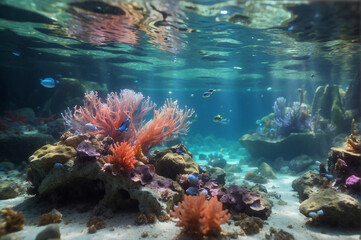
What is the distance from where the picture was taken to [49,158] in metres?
5.06

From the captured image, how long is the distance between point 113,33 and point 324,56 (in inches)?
721

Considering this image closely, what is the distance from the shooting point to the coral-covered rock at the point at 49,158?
16.6ft

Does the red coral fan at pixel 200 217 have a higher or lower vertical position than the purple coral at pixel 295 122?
higher

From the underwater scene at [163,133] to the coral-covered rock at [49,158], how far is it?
0.10 ft

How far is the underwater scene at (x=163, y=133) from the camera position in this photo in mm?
4578

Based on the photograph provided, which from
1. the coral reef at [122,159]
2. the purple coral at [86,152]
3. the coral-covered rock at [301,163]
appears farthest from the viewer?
the coral-covered rock at [301,163]

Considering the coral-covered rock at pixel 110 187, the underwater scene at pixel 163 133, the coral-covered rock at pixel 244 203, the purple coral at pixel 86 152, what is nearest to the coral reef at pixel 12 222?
the underwater scene at pixel 163 133

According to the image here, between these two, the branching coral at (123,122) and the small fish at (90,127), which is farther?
the branching coral at (123,122)

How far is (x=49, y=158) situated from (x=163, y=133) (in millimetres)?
3185

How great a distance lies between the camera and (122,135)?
247 inches

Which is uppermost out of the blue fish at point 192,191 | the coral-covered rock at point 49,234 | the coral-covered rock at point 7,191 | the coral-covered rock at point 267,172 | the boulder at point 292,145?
the coral-covered rock at point 49,234

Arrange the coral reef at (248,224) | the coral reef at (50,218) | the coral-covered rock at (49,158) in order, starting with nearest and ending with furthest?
the coral reef at (50,218)
the coral reef at (248,224)
the coral-covered rock at (49,158)

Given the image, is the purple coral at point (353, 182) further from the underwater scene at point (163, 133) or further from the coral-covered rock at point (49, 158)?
the coral-covered rock at point (49, 158)

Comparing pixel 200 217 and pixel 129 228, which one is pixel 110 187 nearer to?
pixel 129 228
